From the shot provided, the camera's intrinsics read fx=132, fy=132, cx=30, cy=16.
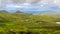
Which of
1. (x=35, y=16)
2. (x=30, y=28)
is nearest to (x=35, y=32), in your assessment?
(x=30, y=28)

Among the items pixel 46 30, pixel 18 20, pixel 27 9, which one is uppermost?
pixel 27 9

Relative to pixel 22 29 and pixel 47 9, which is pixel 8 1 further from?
pixel 47 9

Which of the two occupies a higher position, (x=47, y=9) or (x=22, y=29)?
(x=47, y=9)

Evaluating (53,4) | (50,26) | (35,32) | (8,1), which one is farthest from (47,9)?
(8,1)

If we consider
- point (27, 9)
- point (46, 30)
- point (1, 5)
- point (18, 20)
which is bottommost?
point (46, 30)

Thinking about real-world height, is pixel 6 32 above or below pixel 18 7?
below

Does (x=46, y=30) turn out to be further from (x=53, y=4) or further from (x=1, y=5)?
(x=1, y=5)
